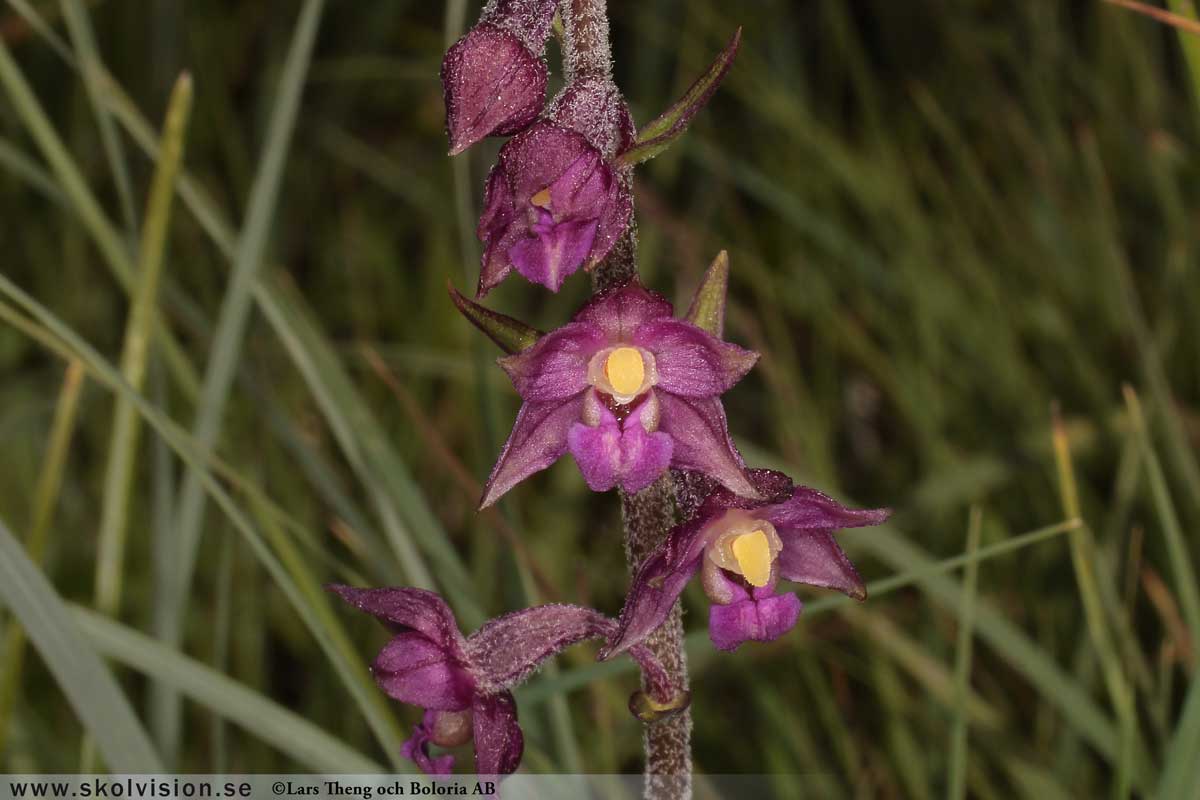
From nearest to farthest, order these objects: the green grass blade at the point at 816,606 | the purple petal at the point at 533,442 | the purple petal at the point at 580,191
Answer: the purple petal at the point at 580,191, the purple petal at the point at 533,442, the green grass blade at the point at 816,606

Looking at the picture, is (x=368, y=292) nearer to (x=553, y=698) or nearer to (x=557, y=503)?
(x=557, y=503)

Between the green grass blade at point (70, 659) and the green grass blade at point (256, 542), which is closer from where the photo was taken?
the green grass blade at point (70, 659)

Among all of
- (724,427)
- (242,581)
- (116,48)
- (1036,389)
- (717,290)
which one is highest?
(116,48)

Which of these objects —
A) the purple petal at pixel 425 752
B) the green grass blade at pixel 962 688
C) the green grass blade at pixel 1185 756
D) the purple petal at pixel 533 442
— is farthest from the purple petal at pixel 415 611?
the green grass blade at pixel 1185 756

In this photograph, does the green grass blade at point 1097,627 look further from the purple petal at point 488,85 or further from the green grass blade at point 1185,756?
the purple petal at point 488,85

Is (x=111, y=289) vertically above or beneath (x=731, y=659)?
above

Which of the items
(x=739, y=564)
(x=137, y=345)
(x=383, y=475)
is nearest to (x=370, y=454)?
(x=383, y=475)

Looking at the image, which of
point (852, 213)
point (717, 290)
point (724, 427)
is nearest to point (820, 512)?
point (724, 427)

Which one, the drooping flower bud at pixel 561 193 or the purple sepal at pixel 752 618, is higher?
the drooping flower bud at pixel 561 193
